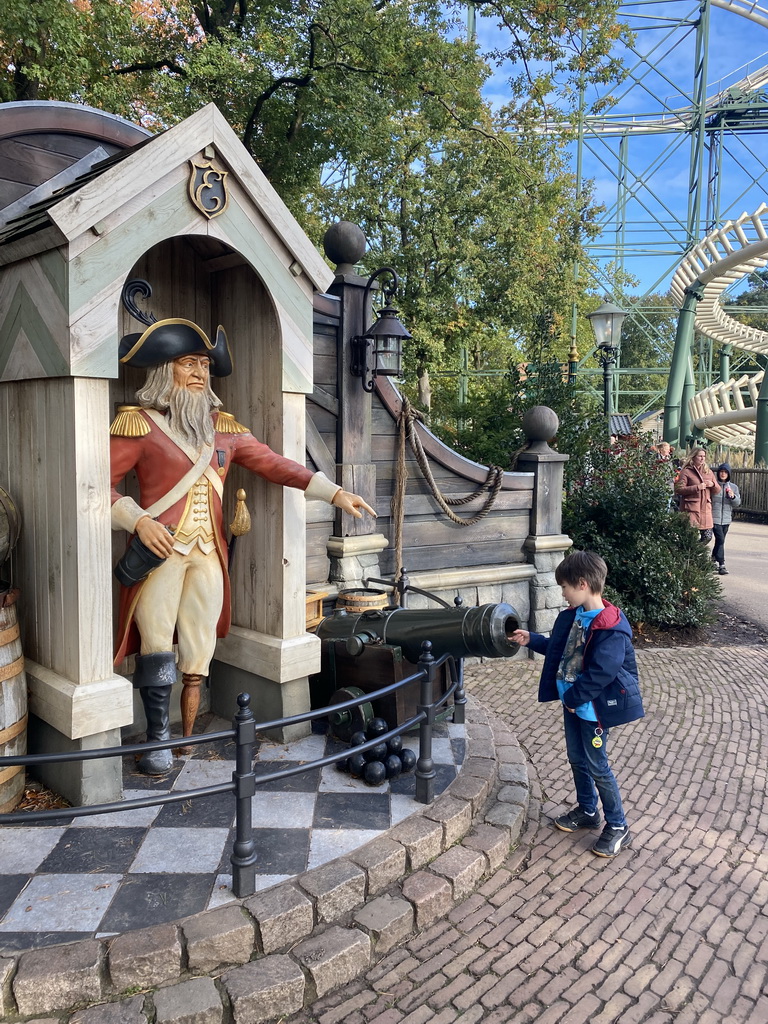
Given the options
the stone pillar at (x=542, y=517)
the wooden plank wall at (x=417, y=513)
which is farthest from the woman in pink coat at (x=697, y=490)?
the wooden plank wall at (x=417, y=513)

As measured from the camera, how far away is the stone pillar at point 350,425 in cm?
566

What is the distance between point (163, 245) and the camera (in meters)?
4.39

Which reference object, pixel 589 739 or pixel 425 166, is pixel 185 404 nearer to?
pixel 589 739

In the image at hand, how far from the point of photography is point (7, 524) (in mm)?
3586

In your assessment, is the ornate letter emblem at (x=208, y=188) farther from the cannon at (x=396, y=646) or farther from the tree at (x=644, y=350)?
the tree at (x=644, y=350)

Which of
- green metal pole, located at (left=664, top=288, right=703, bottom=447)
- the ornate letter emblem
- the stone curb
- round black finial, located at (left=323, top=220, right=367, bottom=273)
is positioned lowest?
the stone curb

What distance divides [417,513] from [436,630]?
2313mm

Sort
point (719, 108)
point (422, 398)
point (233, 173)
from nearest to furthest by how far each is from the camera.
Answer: point (233, 173) < point (422, 398) < point (719, 108)

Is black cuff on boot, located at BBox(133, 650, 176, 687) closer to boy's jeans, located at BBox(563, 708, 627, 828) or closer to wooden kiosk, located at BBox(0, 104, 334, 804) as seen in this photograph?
wooden kiosk, located at BBox(0, 104, 334, 804)

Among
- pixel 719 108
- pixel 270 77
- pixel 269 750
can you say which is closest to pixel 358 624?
pixel 269 750

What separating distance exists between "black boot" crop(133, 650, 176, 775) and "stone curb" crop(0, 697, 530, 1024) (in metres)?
1.14

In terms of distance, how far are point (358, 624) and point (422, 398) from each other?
40.0 ft

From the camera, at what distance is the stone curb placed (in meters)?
2.44

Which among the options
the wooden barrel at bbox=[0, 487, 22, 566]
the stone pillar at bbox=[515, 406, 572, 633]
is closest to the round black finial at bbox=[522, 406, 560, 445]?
the stone pillar at bbox=[515, 406, 572, 633]
